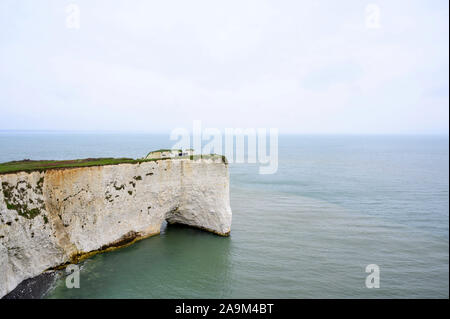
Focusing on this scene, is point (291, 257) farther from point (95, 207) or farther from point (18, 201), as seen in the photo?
point (18, 201)

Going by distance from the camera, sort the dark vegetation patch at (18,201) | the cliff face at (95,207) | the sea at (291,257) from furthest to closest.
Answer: the sea at (291,257)
the cliff face at (95,207)
the dark vegetation patch at (18,201)

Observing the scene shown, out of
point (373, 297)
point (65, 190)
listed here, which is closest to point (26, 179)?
point (65, 190)

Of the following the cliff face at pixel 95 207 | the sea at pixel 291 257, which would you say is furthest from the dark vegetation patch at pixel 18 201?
the sea at pixel 291 257

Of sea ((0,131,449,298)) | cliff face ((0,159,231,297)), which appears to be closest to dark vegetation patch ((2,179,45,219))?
cliff face ((0,159,231,297))

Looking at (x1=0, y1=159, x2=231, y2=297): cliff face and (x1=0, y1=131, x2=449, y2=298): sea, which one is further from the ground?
(x1=0, y1=159, x2=231, y2=297): cliff face

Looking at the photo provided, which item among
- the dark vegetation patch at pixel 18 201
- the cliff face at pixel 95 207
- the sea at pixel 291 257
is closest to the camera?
the dark vegetation patch at pixel 18 201

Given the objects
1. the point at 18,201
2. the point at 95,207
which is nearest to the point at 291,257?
the point at 95,207

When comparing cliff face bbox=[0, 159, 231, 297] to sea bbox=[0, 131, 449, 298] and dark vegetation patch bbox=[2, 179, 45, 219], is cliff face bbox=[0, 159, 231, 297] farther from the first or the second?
sea bbox=[0, 131, 449, 298]

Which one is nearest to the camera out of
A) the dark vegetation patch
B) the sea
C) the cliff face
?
the dark vegetation patch

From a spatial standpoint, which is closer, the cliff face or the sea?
the cliff face

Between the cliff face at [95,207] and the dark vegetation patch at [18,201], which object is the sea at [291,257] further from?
the dark vegetation patch at [18,201]
